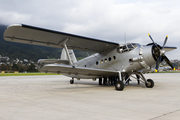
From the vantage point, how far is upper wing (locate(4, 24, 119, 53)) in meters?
9.46

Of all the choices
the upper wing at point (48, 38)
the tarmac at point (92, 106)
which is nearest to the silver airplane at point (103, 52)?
the upper wing at point (48, 38)

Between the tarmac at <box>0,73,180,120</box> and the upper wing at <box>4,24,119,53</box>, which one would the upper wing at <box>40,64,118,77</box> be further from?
the upper wing at <box>4,24,119,53</box>

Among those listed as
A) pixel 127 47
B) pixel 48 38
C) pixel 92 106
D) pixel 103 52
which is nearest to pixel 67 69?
pixel 48 38

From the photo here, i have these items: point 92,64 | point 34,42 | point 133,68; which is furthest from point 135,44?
point 34,42

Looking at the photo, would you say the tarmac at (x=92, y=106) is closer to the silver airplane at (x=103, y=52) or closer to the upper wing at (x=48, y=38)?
the silver airplane at (x=103, y=52)

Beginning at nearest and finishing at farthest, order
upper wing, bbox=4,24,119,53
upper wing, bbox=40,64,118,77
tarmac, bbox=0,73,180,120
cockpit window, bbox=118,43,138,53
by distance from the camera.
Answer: tarmac, bbox=0,73,180,120, upper wing, bbox=4,24,119,53, upper wing, bbox=40,64,118,77, cockpit window, bbox=118,43,138,53

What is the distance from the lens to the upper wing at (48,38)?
31.0 ft

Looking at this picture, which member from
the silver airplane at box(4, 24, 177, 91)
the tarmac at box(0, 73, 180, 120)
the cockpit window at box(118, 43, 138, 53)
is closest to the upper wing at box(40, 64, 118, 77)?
the silver airplane at box(4, 24, 177, 91)

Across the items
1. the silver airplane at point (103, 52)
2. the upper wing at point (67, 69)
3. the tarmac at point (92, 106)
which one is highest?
the silver airplane at point (103, 52)

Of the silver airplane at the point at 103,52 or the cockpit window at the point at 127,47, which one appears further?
the cockpit window at the point at 127,47

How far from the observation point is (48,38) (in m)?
11.1

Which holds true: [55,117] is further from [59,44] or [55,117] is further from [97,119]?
[59,44]

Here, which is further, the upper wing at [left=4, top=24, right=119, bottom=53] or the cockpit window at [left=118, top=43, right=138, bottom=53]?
the cockpit window at [left=118, top=43, right=138, bottom=53]

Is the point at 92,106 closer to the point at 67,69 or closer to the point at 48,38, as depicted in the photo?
the point at 67,69
